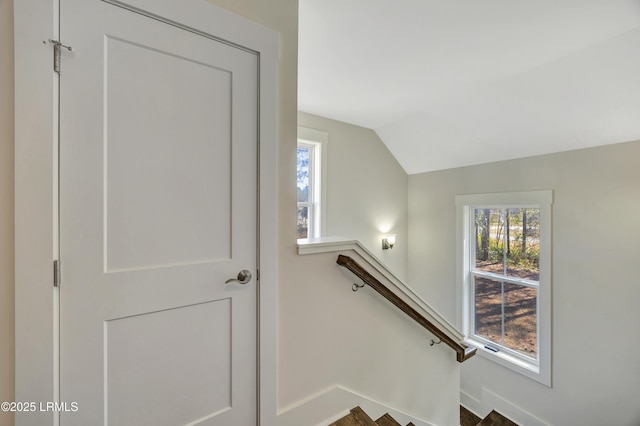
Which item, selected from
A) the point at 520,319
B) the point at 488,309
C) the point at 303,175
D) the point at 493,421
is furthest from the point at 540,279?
the point at 303,175

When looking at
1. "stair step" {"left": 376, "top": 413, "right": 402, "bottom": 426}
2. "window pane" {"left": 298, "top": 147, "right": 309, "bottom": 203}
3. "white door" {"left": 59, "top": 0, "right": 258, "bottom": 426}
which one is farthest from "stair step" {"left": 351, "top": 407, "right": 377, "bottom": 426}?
"window pane" {"left": 298, "top": 147, "right": 309, "bottom": 203}

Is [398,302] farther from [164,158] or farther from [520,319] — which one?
[520,319]

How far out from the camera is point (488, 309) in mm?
3172

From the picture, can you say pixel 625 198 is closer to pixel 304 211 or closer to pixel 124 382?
pixel 304 211

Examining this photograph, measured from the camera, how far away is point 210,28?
1.08m

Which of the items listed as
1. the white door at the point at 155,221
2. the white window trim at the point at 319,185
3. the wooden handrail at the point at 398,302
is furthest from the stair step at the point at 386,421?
the white window trim at the point at 319,185

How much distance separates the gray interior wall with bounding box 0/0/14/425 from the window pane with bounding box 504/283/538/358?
12.1ft

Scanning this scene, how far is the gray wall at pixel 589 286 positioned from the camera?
209cm

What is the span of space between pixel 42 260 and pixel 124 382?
508mm

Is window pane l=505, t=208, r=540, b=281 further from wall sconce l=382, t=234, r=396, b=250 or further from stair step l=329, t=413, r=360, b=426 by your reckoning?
stair step l=329, t=413, r=360, b=426

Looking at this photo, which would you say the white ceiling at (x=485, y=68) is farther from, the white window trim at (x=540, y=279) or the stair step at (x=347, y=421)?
the stair step at (x=347, y=421)

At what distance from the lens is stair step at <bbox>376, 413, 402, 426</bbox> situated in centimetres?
158

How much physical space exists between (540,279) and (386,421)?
84.1 inches

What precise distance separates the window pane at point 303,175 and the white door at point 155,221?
6.24 feet
